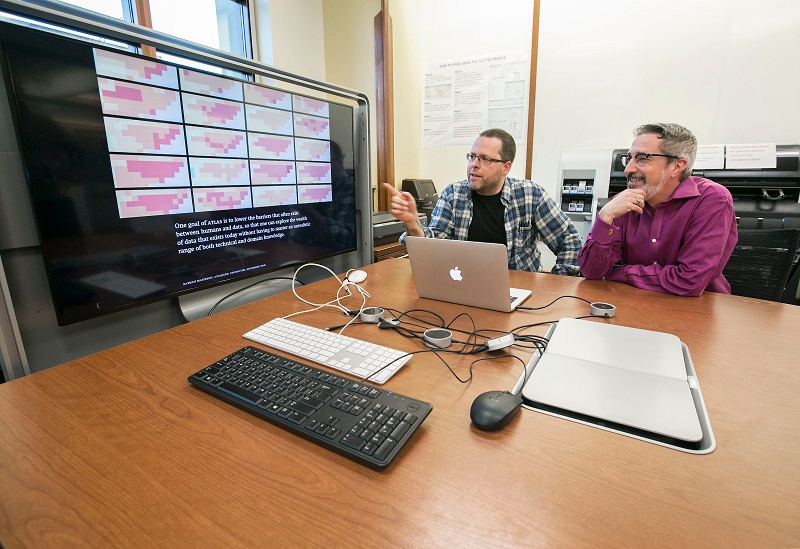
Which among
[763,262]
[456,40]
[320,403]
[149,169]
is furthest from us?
[456,40]

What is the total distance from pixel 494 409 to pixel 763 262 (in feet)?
4.90

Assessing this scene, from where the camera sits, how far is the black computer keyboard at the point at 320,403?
1.78 ft

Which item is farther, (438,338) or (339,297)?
(339,297)

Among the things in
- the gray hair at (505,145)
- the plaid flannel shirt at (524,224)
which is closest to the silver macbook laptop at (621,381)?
the plaid flannel shirt at (524,224)

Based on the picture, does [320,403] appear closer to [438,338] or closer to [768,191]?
[438,338]

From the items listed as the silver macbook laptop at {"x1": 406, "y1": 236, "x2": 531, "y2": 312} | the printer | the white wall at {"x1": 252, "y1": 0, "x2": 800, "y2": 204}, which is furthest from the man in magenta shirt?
the white wall at {"x1": 252, "y1": 0, "x2": 800, "y2": 204}

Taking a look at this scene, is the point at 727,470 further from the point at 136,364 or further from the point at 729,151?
the point at 729,151

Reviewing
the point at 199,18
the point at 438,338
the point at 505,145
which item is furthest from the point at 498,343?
the point at 199,18

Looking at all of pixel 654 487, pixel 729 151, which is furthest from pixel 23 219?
pixel 729 151

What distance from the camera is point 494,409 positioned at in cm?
60

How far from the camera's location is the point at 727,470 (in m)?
0.50

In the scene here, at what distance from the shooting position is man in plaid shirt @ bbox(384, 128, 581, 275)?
190cm

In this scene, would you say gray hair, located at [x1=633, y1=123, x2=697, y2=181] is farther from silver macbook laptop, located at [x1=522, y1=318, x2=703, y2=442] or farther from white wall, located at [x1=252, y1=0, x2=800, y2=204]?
white wall, located at [x1=252, y1=0, x2=800, y2=204]

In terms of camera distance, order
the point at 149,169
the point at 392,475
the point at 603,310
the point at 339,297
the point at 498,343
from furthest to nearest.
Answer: the point at 339,297, the point at 603,310, the point at 149,169, the point at 498,343, the point at 392,475
